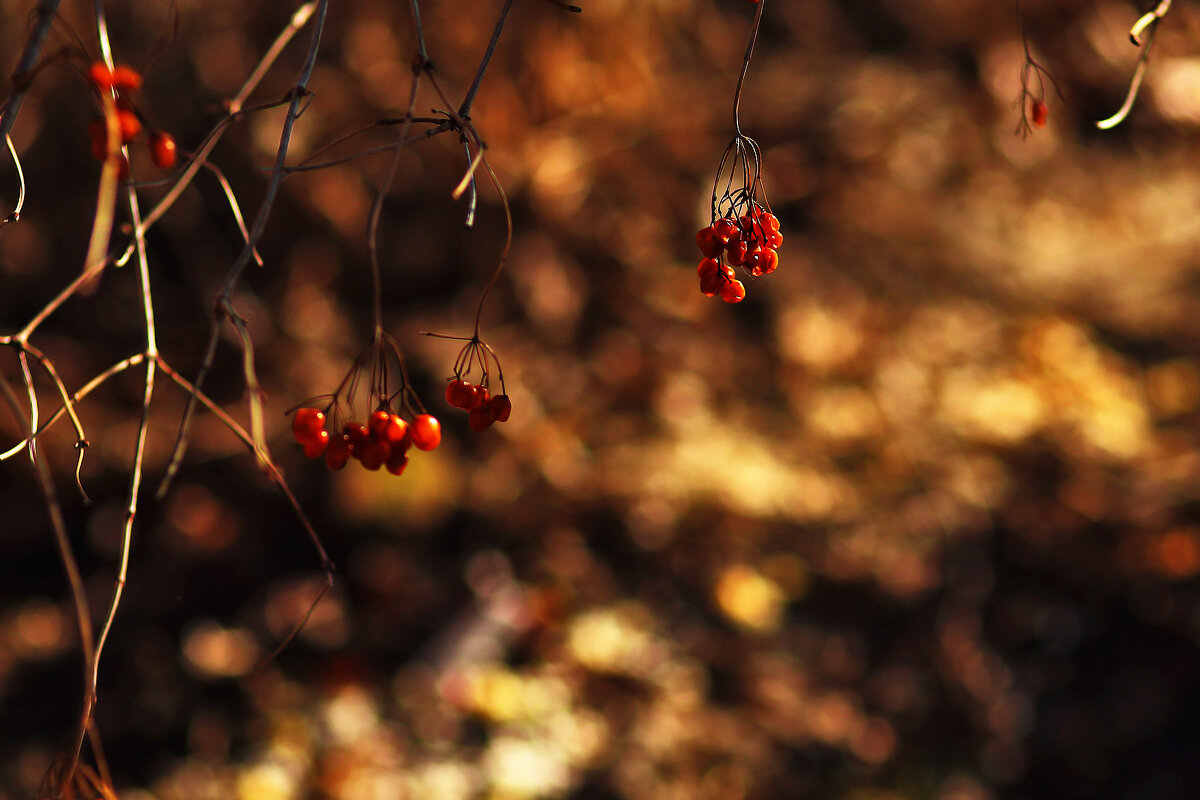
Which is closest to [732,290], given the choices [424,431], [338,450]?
[424,431]

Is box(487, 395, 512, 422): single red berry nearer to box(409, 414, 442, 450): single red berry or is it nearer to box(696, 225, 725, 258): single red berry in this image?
box(409, 414, 442, 450): single red berry

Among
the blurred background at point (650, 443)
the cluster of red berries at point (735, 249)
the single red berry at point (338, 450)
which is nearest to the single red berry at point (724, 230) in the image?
the cluster of red berries at point (735, 249)

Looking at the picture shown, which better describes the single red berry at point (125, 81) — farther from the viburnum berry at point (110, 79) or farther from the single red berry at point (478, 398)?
the single red berry at point (478, 398)

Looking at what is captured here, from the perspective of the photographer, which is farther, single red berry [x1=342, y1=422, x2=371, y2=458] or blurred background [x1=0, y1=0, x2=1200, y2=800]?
blurred background [x1=0, y1=0, x2=1200, y2=800]

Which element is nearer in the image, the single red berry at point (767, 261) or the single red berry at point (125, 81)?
the single red berry at point (125, 81)

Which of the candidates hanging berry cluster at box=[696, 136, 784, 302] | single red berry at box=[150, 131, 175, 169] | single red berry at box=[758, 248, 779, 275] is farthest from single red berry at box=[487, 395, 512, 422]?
single red berry at box=[150, 131, 175, 169]

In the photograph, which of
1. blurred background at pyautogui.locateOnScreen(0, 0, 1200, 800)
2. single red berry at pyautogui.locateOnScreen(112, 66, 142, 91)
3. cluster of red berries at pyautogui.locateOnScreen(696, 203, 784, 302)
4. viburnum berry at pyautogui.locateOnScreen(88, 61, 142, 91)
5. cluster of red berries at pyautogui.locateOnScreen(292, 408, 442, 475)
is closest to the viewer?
viburnum berry at pyautogui.locateOnScreen(88, 61, 142, 91)
